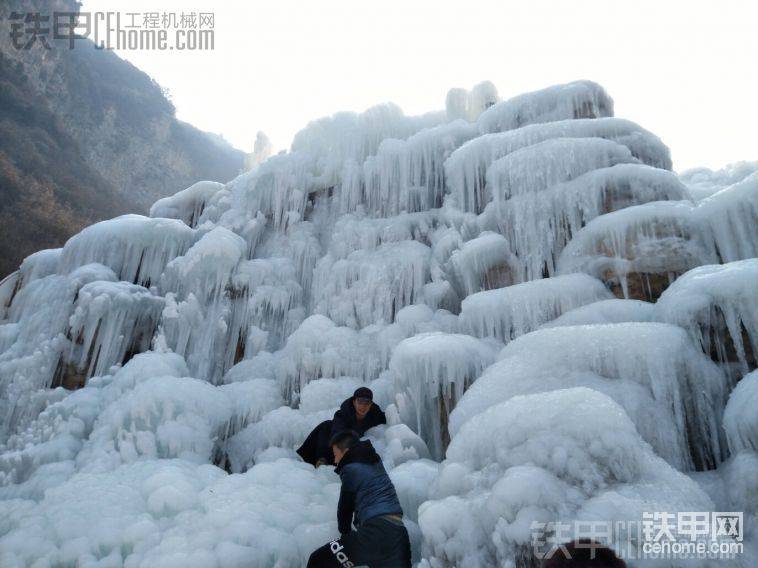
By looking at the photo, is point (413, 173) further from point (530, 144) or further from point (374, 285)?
point (374, 285)

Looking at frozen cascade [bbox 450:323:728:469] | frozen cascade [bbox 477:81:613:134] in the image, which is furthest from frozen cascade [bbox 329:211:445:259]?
frozen cascade [bbox 450:323:728:469]

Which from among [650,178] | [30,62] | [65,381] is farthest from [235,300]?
[30,62]

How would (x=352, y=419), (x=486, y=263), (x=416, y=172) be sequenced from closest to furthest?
1. (x=352, y=419)
2. (x=486, y=263)
3. (x=416, y=172)

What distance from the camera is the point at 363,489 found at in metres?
2.74

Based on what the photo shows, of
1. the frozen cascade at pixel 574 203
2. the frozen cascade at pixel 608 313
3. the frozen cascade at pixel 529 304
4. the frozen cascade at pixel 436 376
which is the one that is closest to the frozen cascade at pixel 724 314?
the frozen cascade at pixel 608 313

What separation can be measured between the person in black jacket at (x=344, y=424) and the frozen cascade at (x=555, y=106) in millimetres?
6166

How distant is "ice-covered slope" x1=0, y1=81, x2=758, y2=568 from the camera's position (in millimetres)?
2768

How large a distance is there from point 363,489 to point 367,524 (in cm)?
22

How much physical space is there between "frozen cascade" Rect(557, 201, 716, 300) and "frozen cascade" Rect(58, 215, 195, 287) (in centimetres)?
702

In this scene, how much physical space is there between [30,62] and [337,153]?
2151 cm

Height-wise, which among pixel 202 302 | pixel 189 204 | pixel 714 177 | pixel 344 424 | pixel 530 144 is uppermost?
pixel 189 204

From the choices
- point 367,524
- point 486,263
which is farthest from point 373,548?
point 486,263

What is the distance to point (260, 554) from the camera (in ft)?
9.94

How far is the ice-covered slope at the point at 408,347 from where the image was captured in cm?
277
